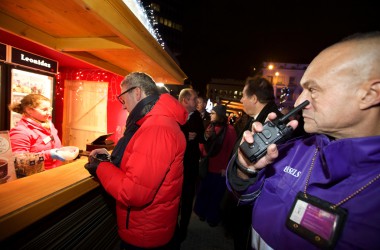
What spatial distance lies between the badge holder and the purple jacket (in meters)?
0.03

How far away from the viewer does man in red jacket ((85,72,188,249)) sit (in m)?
1.72

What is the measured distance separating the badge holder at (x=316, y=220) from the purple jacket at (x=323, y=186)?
34mm

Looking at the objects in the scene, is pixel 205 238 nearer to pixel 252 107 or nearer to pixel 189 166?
pixel 189 166

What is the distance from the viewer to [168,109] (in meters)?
2.03

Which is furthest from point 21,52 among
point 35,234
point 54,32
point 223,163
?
point 223,163

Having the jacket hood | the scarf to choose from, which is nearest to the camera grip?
the jacket hood

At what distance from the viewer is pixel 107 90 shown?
5.73 m

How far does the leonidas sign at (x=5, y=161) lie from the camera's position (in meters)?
2.11

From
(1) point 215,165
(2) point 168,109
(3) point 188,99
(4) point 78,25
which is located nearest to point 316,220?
(2) point 168,109

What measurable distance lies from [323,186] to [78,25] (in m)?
2.87

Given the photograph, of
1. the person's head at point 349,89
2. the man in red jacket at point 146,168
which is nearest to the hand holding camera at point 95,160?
the man in red jacket at point 146,168

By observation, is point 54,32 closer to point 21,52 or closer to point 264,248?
point 21,52

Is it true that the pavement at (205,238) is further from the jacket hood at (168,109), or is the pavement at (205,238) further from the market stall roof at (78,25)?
the market stall roof at (78,25)

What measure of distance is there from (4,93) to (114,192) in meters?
3.64
